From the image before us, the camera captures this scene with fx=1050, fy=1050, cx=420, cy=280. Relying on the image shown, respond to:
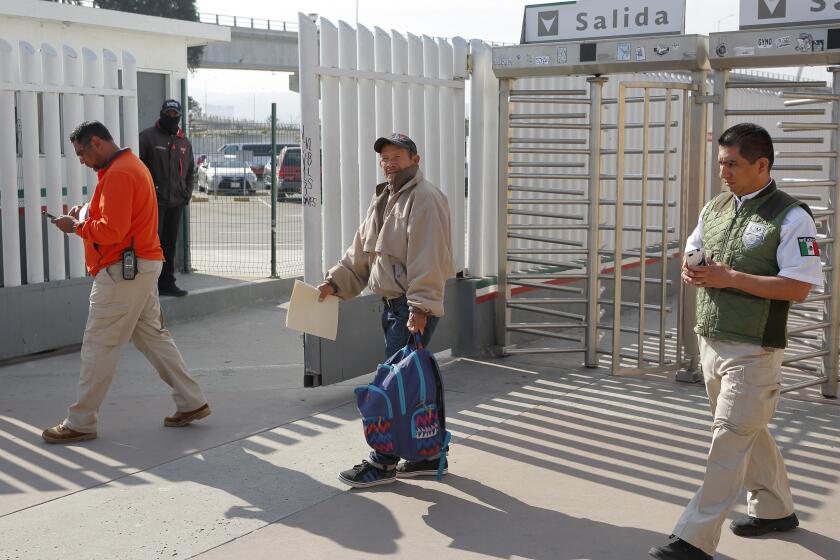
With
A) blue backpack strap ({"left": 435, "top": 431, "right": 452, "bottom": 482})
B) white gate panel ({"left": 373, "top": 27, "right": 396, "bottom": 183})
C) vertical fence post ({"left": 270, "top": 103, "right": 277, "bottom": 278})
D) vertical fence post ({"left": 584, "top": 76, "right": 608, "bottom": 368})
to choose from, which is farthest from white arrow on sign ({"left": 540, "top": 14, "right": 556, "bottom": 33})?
vertical fence post ({"left": 270, "top": 103, "right": 277, "bottom": 278})

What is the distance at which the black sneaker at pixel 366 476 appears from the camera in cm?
545

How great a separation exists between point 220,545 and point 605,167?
23.1 feet

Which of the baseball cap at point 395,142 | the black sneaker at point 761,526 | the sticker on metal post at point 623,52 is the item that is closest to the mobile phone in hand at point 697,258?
the black sneaker at point 761,526

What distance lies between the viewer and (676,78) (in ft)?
42.4

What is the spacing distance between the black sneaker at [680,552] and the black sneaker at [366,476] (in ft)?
5.12

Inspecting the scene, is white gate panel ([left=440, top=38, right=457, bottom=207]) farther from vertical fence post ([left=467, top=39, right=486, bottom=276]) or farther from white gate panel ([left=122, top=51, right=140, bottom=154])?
white gate panel ([left=122, top=51, right=140, bottom=154])

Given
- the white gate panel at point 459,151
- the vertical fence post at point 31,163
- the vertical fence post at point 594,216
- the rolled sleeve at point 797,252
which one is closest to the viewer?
the rolled sleeve at point 797,252

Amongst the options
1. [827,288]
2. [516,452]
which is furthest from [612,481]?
[827,288]

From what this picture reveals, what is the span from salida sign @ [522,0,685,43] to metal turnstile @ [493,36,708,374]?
0.11 m

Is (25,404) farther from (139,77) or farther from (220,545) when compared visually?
(139,77)

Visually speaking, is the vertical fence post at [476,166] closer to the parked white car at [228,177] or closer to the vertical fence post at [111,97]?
the vertical fence post at [111,97]

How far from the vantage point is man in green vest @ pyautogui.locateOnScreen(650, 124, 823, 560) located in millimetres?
4383

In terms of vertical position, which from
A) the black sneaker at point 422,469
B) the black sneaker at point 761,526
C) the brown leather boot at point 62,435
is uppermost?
the brown leather boot at point 62,435

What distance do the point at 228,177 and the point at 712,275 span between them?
11594 mm
